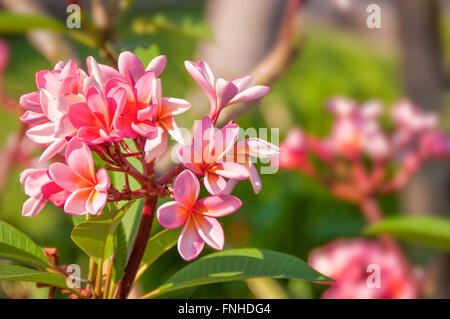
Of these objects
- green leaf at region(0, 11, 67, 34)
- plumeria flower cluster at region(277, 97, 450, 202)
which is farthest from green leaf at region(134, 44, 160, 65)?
plumeria flower cluster at region(277, 97, 450, 202)

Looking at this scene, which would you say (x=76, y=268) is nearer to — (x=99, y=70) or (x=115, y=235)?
(x=115, y=235)

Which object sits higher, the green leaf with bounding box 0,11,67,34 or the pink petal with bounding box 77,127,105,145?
the green leaf with bounding box 0,11,67,34

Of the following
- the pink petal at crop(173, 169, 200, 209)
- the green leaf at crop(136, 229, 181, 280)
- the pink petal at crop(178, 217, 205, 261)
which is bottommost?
the green leaf at crop(136, 229, 181, 280)

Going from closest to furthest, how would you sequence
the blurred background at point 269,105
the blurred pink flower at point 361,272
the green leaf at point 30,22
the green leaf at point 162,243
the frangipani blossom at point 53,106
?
the frangipani blossom at point 53,106, the green leaf at point 162,243, the green leaf at point 30,22, the blurred background at point 269,105, the blurred pink flower at point 361,272

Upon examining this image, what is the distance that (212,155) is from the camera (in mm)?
414

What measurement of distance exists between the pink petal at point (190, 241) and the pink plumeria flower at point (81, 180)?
59 millimetres

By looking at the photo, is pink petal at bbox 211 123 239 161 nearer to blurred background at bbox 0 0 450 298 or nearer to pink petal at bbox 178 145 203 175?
pink petal at bbox 178 145 203 175

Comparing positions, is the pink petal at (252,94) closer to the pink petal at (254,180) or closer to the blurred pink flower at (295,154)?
the pink petal at (254,180)

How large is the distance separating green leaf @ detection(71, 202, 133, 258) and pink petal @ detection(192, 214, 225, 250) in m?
0.05

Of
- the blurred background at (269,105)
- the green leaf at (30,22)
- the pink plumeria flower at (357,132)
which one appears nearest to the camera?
the green leaf at (30,22)

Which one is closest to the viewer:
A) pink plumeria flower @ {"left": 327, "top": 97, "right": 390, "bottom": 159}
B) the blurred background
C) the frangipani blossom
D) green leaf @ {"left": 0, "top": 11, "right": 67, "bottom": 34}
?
the frangipani blossom

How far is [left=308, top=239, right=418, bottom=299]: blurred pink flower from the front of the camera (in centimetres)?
100

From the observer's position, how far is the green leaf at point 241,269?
0.47 meters

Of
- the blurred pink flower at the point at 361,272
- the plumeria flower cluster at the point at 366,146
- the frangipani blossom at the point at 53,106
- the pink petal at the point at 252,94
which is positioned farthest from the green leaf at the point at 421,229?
the frangipani blossom at the point at 53,106
